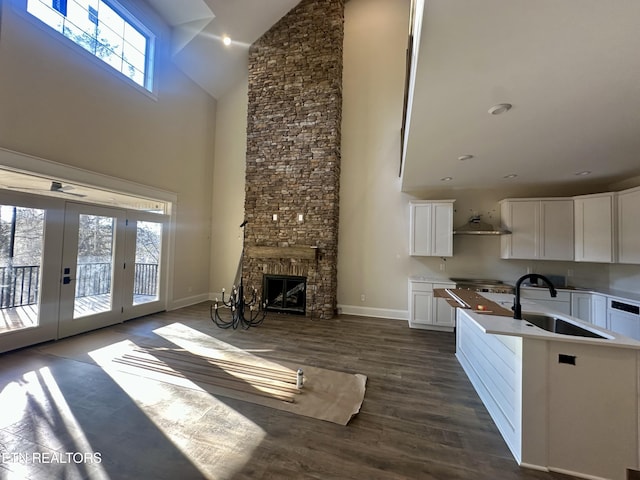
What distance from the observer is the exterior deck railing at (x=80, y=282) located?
3455mm

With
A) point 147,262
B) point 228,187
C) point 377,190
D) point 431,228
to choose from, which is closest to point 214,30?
point 228,187

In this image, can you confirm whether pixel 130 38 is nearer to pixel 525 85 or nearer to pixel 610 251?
pixel 525 85

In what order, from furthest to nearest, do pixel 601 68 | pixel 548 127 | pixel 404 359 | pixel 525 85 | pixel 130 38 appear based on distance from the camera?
A: pixel 130 38 < pixel 404 359 < pixel 548 127 < pixel 525 85 < pixel 601 68

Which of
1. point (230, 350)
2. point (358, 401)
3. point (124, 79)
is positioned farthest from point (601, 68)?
point (124, 79)

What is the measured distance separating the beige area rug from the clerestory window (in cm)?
459

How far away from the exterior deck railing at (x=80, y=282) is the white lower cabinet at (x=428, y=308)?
17.3 ft

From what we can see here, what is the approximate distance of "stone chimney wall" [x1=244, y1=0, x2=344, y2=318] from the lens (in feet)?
18.8

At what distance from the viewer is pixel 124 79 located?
15.2 feet

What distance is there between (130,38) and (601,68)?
6841mm

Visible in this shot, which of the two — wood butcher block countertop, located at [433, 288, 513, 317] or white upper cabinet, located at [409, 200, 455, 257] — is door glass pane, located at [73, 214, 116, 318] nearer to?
wood butcher block countertop, located at [433, 288, 513, 317]

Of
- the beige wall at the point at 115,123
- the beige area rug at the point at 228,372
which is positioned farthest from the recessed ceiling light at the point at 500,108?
the beige wall at the point at 115,123

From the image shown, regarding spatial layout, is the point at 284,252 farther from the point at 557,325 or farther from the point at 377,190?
the point at 557,325

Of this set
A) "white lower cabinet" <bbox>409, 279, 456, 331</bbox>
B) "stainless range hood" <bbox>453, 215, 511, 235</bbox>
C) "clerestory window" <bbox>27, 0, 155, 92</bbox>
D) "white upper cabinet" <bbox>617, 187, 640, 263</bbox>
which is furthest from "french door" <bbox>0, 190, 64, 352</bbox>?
"white upper cabinet" <bbox>617, 187, 640, 263</bbox>

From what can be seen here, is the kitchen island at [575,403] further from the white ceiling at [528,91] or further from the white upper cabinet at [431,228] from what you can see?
the white upper cabinet at [431,228]
